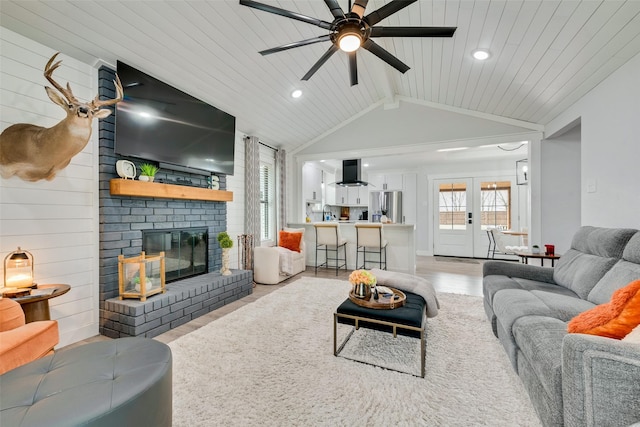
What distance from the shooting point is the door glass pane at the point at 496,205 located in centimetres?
688

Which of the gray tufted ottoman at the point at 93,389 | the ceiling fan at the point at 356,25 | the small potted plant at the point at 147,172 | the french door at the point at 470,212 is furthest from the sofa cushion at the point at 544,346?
the french door at the point at 470,212

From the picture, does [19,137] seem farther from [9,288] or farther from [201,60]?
[201,60]

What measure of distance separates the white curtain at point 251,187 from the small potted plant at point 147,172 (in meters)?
1.95

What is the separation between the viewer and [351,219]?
9070 millimetres

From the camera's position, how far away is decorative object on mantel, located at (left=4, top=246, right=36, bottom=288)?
203cm

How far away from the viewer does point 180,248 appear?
11.6 feet

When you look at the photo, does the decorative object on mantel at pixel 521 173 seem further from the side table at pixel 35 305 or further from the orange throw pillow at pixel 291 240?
the side table at pixel 35 305

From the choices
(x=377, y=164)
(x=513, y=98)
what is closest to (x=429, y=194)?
(x=377, y=164)

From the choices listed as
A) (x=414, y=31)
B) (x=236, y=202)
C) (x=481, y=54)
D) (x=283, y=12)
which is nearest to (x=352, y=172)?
(x=236, y=202)

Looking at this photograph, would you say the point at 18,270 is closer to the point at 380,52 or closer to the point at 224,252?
the point at 224,252

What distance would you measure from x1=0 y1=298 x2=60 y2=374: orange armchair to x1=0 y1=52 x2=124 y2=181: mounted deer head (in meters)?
1.15

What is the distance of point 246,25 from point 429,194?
632 cm

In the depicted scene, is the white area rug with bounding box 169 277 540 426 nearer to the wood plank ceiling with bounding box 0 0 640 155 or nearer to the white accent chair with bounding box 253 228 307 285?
the white accent chair with bounding box 253 228 307 285

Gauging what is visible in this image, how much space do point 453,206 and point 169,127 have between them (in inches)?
274
